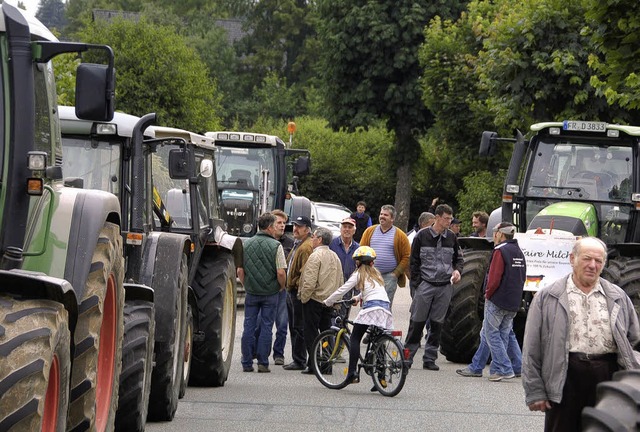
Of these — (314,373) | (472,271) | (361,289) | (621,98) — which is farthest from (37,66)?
(621,98)

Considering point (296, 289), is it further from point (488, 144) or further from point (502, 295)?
point (488, 144)

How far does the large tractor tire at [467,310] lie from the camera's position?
1748 centimetres

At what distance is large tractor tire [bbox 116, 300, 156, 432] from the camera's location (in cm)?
1027

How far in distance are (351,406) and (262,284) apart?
297cm

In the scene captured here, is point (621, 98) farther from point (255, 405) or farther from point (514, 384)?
point (255, 405)

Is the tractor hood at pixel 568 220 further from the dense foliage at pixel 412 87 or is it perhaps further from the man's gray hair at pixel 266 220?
the dense foliage at pixel 412 87

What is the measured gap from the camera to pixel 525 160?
59.8 ft

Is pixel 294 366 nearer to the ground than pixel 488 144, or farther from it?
nearer to the ground

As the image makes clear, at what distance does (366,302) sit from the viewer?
15.0 meters

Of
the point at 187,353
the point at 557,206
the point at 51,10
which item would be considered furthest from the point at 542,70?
the point at 51,10

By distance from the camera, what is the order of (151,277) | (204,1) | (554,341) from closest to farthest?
(554,341), (151,277), (204,1)

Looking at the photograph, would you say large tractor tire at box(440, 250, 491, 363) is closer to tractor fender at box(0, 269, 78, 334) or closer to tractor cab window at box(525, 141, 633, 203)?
tractor cab window at box(525, 141, 633, 203)

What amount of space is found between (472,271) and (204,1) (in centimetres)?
7913

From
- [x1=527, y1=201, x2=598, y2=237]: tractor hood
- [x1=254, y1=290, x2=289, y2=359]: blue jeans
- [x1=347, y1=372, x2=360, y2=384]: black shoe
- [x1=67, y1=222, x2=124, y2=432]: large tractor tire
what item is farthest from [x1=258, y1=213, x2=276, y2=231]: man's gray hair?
[x1=67, y1=222, x2=124, y2=432]: large tractor tire
